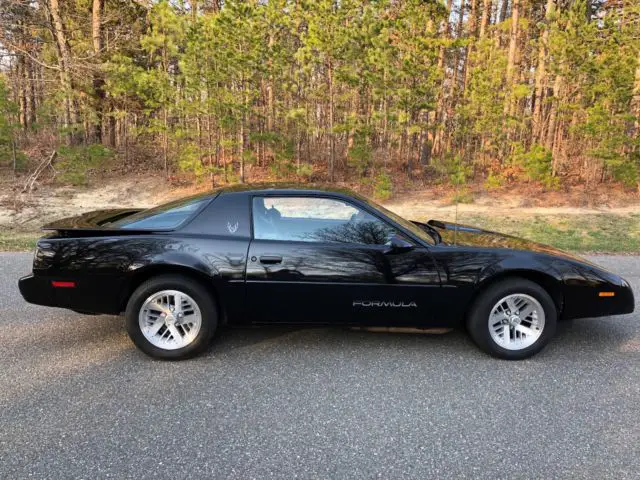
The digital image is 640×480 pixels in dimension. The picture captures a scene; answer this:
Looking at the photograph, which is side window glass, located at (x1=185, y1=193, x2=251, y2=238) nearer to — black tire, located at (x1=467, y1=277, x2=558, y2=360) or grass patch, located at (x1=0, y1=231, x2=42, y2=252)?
black tire, located at (x1=467, y1=277, x2=558, y2=360)

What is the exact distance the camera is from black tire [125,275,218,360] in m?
3.55

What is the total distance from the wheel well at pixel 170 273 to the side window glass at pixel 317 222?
56cm

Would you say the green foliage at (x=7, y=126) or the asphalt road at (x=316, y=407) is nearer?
the asphalt road at (x=316, y=407)

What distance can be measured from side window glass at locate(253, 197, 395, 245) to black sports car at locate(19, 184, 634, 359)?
0.02 metres

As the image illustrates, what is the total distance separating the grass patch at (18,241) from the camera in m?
7.72

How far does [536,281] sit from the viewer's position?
12.2 feet

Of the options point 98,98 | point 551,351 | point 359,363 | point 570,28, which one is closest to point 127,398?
point 359,363

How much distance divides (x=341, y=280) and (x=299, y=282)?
13.4 inches

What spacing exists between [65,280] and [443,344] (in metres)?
3.23

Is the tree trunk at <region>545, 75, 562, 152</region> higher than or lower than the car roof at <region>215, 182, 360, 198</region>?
higher

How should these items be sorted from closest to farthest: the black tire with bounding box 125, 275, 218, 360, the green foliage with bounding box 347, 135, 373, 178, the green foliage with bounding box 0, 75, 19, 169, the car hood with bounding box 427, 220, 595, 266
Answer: the black tire with bounding box 125, 275, 218, 360, the car hood with bounding box 427, 220, 595, 266, the green foliage with bounding box 0, 75, 19, 169, the green foliage with bounding box 347, 135, 373, 178

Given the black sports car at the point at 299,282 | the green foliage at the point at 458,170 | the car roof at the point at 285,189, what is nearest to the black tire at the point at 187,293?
the black sports car at the point at 299,282

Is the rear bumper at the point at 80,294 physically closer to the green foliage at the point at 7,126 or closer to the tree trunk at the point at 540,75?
the green foliage at the point at 7,126

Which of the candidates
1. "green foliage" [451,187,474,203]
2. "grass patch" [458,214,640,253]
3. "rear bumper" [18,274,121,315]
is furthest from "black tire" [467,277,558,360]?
"green foliage" [451,187,474,203]
